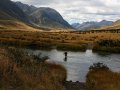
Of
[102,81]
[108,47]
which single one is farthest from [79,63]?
[108,47]

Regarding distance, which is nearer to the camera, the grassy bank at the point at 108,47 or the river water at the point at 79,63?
the river water at the point at 79,63

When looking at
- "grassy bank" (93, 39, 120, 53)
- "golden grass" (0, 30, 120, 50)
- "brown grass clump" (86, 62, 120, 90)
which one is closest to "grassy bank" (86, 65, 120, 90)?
"brown grass clump" (86, 62, 120, 90)

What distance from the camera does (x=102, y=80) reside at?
2952 cm

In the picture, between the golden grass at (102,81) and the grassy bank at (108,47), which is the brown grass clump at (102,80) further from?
the grassy bank at (108,47)

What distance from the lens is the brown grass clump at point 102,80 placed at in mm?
26486

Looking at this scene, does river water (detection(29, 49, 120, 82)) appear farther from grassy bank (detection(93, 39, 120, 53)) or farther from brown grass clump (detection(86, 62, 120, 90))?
grassy bank (detection(93, 39, 120, 53))

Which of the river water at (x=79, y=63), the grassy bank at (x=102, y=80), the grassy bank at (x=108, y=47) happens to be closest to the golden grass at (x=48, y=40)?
the grassy bank at (x=108, y=47)

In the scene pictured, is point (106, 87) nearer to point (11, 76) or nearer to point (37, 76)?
point (37, 76)

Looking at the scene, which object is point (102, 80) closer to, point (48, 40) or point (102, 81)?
point (102, 81)

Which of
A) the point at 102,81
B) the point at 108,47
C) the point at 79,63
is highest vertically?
the point at 102,81

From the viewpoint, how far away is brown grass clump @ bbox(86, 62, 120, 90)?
26.5 m

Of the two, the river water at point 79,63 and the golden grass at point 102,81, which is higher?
the golden grass at point 102,81

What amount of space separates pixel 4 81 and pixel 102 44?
79250 millimetres

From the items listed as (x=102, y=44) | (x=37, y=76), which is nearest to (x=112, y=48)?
(x=102, y=44)
